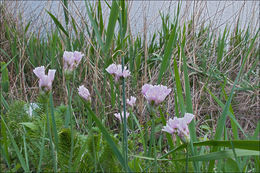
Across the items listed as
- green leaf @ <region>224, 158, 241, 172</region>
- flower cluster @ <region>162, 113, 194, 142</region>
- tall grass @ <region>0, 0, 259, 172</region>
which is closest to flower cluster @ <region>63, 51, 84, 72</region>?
tall grass @ <region>0, 0, 259, 172</region>

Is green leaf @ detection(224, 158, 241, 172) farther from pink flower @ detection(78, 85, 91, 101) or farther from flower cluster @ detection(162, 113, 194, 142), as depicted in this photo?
pink flower @ detection(78, 85, 91, 101)

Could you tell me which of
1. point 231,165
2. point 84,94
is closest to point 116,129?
point 84,94

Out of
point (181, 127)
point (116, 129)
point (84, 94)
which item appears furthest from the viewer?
point (116, 129)

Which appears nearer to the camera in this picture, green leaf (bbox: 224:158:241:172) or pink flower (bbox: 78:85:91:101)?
green leaf (bbox: 224:158:241:172)

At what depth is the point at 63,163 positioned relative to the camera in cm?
53

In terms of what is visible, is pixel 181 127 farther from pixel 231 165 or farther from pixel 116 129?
pixel 116 129

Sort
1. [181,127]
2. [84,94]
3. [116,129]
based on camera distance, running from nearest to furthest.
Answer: [181,127] → [84,94] → [116,129]

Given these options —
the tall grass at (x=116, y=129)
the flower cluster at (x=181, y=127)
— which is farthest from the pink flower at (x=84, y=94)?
the flower cluster at (x=181, y=127)

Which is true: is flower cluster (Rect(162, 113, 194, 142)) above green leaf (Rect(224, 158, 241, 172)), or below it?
above

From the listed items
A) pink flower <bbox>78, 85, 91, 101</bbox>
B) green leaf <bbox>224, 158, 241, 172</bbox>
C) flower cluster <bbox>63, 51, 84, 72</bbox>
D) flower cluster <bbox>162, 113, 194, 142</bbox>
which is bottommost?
green leaf <bbox>224, 158, 241, 172</bbox>

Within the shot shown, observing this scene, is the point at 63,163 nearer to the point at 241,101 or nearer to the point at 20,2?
the point at 241,101

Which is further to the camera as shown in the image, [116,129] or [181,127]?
[116,129]

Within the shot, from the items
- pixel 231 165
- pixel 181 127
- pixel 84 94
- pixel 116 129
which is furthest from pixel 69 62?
pixel 116 129

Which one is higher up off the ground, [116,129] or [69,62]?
[69,62]
